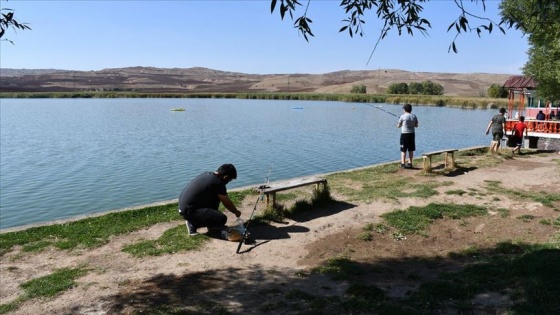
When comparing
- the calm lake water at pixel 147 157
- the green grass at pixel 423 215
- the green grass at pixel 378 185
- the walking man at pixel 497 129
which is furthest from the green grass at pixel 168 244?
the walking man at pixel 497 129

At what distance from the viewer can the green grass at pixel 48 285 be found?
5.29 m

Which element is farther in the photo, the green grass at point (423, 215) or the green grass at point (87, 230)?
the green grass at point (423, 215)

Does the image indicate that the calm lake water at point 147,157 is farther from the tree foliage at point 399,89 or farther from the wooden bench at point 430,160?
the tree foliage at point 399,89

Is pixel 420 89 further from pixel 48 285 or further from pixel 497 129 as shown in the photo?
pixel 48 285

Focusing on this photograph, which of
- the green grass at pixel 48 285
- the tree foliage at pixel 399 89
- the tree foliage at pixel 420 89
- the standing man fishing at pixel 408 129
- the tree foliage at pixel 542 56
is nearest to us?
the green grass at pixel 48 285

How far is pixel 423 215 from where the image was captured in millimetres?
8773

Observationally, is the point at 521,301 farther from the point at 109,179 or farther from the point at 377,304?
the point at 109,179

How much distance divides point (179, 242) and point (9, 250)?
Result: 260 cm

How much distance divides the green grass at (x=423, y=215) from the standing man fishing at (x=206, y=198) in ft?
9.90

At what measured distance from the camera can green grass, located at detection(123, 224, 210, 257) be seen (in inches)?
272

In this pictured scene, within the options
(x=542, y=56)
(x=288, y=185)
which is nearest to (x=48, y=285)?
(x=288, y=185)

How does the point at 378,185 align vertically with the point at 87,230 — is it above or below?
above

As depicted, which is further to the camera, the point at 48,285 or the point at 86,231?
the point at 86,231

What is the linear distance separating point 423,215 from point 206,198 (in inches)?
166
